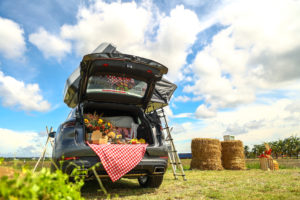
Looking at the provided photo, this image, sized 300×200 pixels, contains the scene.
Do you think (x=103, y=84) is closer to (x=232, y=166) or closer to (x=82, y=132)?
(x=82, y=132)

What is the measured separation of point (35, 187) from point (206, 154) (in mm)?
10474

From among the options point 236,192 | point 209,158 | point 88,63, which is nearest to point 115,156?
point 88,63

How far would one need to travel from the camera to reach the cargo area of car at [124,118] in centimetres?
472

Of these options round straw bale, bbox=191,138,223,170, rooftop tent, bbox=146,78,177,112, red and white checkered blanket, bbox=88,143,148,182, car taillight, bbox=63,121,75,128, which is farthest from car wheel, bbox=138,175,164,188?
round straw bale, bbox=191,138,223,170

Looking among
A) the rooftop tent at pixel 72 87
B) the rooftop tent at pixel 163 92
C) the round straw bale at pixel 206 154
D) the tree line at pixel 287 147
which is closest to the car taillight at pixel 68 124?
the rooftop tent at pixel 72 87

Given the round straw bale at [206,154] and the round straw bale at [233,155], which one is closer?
the round straw bale at [206,154]

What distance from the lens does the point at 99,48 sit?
6965 millimetres

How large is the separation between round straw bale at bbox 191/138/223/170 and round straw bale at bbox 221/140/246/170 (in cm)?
58

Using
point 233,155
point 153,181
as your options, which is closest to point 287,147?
point 233,155

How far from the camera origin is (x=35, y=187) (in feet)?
3.11

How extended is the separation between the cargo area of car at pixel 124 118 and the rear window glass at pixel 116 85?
327mm

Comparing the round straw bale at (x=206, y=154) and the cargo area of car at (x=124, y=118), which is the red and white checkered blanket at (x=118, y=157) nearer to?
the cargo area of car at (x=124, y=118)

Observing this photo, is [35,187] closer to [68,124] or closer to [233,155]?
[68,124]

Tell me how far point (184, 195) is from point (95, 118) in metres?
2.15
